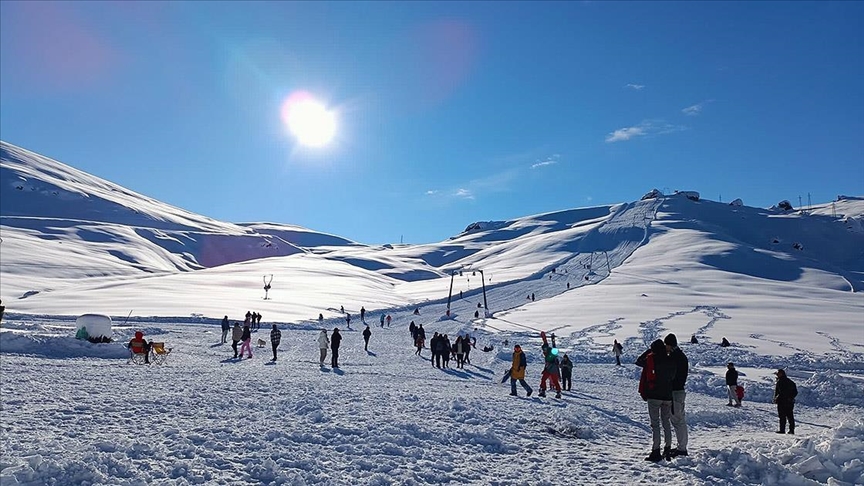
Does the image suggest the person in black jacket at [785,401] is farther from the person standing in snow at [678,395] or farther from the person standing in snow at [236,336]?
the person standing in snow at [236,336]

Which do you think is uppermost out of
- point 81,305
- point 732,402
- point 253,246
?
point 253,246

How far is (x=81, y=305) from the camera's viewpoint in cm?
5122

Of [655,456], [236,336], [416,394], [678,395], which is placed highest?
[236,336]

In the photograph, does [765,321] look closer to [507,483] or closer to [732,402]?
[732,402]

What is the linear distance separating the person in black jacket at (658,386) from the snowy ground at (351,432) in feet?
1.54

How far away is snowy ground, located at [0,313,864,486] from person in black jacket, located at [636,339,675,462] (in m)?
0.47

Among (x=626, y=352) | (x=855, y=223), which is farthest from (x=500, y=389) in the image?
(x=855, y=223)

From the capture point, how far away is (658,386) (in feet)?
30.6

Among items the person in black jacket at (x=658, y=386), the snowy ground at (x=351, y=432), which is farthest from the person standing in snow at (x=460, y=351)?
the person in black jacket at (x=658, y=386)

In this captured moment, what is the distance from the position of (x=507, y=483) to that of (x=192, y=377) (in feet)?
40.2

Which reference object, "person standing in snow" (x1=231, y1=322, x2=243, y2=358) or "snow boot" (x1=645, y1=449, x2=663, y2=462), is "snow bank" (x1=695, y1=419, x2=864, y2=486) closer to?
"snow boot" (x1=645, y1=449, x2=663, y2=462)

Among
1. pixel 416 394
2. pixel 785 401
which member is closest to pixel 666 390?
pixel 785 401

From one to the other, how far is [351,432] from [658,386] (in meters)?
5.63

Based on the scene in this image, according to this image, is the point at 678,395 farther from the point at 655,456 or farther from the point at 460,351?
the point at 460,351
